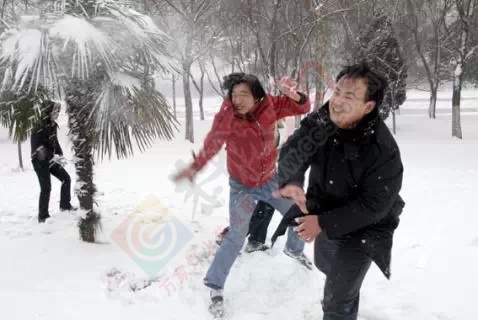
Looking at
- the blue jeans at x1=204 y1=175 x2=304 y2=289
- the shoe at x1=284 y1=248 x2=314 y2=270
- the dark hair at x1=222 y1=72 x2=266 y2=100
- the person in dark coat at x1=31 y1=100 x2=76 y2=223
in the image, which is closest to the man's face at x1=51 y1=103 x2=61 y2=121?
the person in dark coat at x1=31 y1=100 x2=76 y2=223

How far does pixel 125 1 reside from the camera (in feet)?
13.0

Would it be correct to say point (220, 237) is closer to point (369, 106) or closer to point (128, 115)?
point (128, 115)

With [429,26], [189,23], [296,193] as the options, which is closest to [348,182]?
[296,193]

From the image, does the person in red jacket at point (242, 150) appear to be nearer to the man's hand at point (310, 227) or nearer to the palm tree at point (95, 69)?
the palm tree at point (95, 69)

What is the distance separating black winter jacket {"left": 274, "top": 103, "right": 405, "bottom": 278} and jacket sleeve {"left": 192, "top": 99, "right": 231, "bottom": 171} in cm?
104

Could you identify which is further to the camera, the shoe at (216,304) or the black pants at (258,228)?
the black pants at (258,228)

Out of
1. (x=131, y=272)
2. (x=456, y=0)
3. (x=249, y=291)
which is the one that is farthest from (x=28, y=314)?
(x=456, y=0)

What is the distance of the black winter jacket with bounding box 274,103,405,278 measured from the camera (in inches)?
86.4

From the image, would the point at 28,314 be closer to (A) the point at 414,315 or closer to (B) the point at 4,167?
(A) the point at 414,315

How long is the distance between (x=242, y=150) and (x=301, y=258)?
4.05 ft

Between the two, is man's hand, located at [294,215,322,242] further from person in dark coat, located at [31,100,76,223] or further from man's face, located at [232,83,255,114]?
person in dark coat, located at [31,100,76,223]

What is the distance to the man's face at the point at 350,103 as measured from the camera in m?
2.26

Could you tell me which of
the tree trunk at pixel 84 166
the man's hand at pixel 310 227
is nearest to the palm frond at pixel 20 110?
the tree trunk at pixel 84 166

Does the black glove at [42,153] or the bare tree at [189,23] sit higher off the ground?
the bare tree at [189,23]
